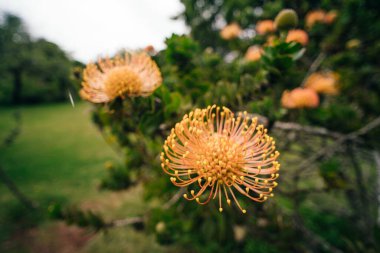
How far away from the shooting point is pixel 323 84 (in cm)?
245

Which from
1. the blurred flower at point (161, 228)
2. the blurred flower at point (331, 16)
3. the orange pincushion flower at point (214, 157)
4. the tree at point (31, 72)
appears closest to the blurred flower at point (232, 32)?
the blurred flower at point (331, 16)

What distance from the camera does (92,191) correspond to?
6.50 meters

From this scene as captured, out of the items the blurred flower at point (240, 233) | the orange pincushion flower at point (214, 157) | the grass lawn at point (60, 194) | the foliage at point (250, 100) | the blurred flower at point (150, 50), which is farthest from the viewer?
the grass lawn at point (60, 194)

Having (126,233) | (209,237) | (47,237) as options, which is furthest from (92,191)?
(209,237)

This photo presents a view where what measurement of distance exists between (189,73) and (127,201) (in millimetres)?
5202

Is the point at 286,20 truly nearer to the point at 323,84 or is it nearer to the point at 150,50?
the point at 150,50

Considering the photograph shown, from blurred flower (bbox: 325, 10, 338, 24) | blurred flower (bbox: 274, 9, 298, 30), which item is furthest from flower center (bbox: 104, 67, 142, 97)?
blurred flower (bbox: 325, 10, 338, 24)

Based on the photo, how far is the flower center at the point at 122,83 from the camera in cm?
135

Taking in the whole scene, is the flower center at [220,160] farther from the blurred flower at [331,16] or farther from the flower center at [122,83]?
the blurred flower at [331,16]

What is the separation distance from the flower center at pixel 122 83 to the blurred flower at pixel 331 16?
6.32 feet

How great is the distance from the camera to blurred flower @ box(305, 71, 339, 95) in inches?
95.7

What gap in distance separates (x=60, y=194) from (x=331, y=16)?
7000 mm

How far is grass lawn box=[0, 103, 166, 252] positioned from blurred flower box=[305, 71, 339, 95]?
2179 mm

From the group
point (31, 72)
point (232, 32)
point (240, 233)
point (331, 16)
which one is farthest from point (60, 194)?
point (31, 72)
